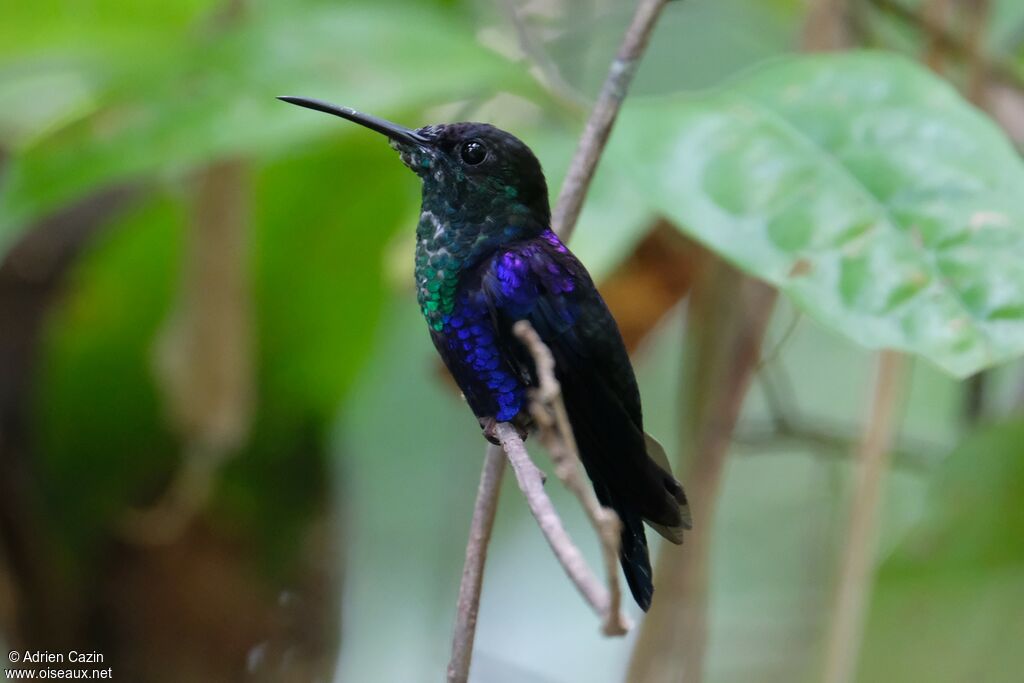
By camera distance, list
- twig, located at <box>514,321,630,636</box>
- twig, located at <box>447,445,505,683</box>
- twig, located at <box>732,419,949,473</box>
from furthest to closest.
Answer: twig, located at <box>732,419,949,473</box>
twig, located at <box>447,445,505,683</box>
twig, located at <box>514,321,630,636</box>

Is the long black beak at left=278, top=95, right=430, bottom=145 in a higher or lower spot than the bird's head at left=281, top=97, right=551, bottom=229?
higher

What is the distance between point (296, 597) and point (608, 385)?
1.68 metres

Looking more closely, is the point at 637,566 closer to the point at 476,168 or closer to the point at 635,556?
the point at 635,556

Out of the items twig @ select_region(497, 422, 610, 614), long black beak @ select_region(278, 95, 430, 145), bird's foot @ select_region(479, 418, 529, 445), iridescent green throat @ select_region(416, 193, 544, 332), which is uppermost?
long black beak @ select_region(278, 95, 430, 145)

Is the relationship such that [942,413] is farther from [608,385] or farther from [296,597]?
[608,385]

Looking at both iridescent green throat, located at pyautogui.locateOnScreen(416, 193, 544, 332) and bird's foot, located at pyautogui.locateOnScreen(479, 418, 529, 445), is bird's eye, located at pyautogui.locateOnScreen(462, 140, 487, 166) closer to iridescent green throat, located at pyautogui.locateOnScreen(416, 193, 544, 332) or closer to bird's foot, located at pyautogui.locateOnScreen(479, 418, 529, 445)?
iridescent green throat, located at pyautogui.locateOnScreen(416, 193, 544, 332)

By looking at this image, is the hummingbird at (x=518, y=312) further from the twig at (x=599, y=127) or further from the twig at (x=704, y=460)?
the twig at (x=704, y=460)

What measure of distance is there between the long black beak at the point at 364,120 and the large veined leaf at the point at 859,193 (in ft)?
1.39

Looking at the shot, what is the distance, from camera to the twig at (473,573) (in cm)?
92

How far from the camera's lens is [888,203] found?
56.3 inches

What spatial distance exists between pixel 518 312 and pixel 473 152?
0.18 meters

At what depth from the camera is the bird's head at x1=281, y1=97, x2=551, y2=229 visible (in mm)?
1095

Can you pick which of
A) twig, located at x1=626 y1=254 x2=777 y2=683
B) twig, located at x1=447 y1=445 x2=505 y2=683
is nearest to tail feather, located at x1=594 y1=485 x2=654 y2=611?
twig, located at x1=447 y1=445 x2=505 y2=683

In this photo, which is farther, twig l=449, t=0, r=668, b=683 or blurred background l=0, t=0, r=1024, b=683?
blurred background l=0, t=0, r=1024, b=683
